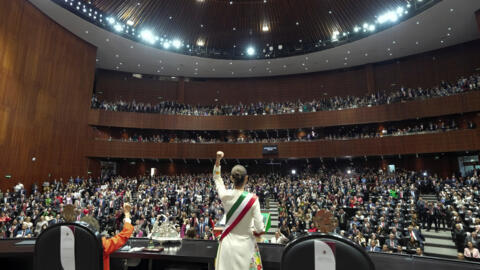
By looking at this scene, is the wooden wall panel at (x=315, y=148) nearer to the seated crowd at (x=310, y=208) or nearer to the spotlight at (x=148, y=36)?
the seated crowd at (x=310, y=208)

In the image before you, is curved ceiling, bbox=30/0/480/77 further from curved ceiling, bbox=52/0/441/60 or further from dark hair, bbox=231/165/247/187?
dark hair, bbox=231/165/247/187

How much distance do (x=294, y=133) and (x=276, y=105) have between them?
2.77 m

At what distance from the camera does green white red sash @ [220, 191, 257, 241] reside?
2.11m

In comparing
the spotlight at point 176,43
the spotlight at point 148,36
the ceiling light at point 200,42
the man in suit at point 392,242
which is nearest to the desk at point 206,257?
the man in suit at point 392,242

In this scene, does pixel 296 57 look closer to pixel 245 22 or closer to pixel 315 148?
pixel 245 22

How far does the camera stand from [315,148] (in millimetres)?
20797

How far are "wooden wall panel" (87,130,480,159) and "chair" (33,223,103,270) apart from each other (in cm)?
1975

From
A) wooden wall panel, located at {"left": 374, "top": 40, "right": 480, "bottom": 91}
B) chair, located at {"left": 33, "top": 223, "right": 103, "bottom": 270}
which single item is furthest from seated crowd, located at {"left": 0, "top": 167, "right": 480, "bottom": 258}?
wooden wall panel, located at {"left": 374, "top": 40, "right": 480, "bottom": 91}

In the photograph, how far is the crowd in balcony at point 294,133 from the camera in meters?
18.2

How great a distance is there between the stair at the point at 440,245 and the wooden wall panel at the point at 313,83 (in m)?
14.6

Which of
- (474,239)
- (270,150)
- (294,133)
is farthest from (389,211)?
(294,133)

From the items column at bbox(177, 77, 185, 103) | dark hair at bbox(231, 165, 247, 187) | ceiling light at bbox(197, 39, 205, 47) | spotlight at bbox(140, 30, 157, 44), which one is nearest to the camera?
dark hair at bbox(231, 165, 247, 187)

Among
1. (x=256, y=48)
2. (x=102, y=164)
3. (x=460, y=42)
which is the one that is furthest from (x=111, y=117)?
(x=460, y=42)

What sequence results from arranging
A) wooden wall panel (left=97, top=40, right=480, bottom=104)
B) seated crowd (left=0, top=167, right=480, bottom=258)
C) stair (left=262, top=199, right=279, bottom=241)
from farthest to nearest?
1. wooden wall panel (left=97, top=40, right=480, bottom=104)
2. stair (left=262, top=199, right=279, bottom=241)
3. seated crowd (left=0, top=167, right=480, bottom=258)
